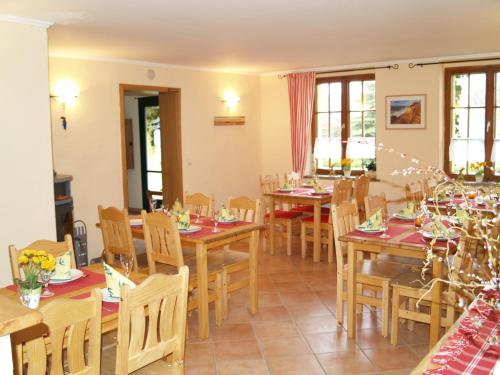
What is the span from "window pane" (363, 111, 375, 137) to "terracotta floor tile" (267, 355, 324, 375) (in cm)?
493

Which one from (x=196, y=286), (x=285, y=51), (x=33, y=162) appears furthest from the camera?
Answer: (x=285, y=51)

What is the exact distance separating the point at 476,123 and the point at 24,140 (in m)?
5.65

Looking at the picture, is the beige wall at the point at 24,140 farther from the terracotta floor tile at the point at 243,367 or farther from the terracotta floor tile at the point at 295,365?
the terracotta floor tile at the point at 295,365

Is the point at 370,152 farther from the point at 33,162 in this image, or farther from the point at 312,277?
the point at 33,162

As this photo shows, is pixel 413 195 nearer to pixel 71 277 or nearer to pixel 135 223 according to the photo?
pixel 135 223

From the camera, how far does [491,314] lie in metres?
2.18

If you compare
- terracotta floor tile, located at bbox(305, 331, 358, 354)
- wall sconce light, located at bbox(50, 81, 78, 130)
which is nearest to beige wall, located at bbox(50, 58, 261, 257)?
wall sconce light, located at bbox(50, 81, 78, 130)

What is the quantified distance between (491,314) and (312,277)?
3445 millimetres

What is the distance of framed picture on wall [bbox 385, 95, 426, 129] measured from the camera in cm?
736

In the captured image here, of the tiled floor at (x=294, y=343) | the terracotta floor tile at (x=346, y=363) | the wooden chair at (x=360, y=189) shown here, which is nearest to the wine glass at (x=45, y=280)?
the tiled floor at (x=294, y=343)

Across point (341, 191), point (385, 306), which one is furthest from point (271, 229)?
point (385, 306)

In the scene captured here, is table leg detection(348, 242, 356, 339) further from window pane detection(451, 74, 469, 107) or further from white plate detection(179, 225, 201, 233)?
window pane detection(451, 74, 469, 107)

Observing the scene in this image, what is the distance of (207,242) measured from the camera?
13.1ft

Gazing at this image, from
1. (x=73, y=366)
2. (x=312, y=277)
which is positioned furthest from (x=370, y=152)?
(x=73, y=366)
